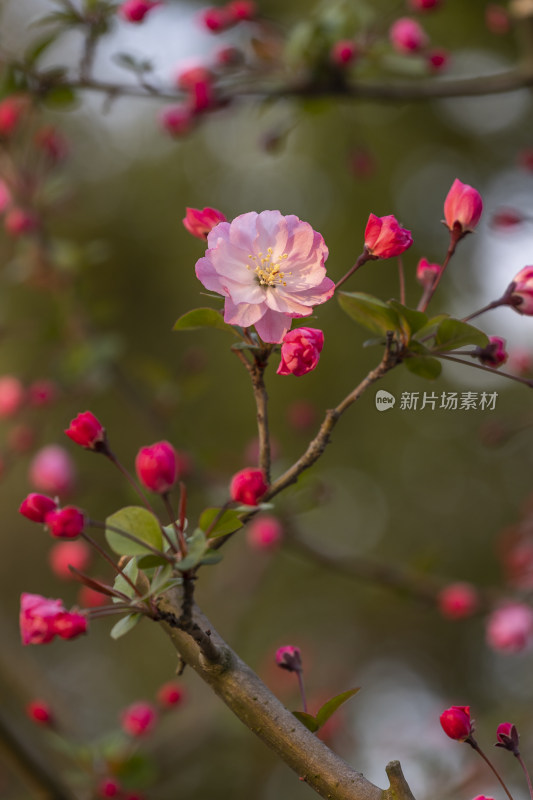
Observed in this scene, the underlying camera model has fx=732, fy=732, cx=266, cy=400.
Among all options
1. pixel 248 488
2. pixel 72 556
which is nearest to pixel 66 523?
pixel 248 488

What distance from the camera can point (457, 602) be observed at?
1.69 m

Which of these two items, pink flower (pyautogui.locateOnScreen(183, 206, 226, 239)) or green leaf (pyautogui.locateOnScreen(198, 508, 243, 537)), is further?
pink flower (pyautogui.locateOnScreen(183, 206, 226, 239))

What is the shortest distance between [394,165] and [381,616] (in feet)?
7.08

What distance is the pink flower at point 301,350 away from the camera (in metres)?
0.62

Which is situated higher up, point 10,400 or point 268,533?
point 10,400

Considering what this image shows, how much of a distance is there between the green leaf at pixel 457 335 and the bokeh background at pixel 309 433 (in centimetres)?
148

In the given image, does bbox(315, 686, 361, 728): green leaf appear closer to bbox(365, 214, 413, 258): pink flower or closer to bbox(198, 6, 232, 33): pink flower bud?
bbox(365, 214, 413, 258): pink flower

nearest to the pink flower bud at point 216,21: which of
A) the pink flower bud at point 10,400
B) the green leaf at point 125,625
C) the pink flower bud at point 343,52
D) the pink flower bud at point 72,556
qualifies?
the pink flower bud at point 343,52

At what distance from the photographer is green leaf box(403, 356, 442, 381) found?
0.68 metres

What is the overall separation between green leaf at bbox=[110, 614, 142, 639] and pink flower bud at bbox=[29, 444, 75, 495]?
3.53 ft

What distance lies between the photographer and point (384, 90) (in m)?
1.45

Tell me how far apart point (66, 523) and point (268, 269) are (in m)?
0.27

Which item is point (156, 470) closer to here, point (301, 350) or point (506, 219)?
point (301, 350)

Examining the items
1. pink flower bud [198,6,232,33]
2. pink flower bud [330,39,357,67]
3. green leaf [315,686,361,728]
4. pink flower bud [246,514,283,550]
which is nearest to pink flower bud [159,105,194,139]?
pink flower bud [198,6,232,33]
